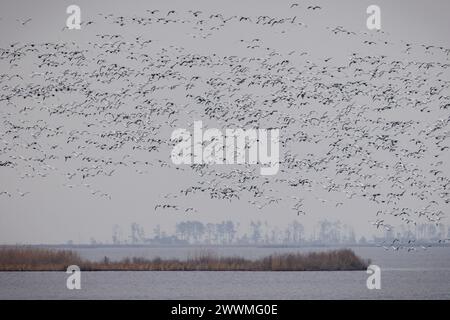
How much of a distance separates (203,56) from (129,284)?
16497 mm

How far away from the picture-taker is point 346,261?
→ 5381cm

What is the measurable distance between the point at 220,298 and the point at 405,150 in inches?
387

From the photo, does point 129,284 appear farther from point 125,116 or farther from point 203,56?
point 203,56

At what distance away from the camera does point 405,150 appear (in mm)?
44031

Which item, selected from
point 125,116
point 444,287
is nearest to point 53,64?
point 125,116
